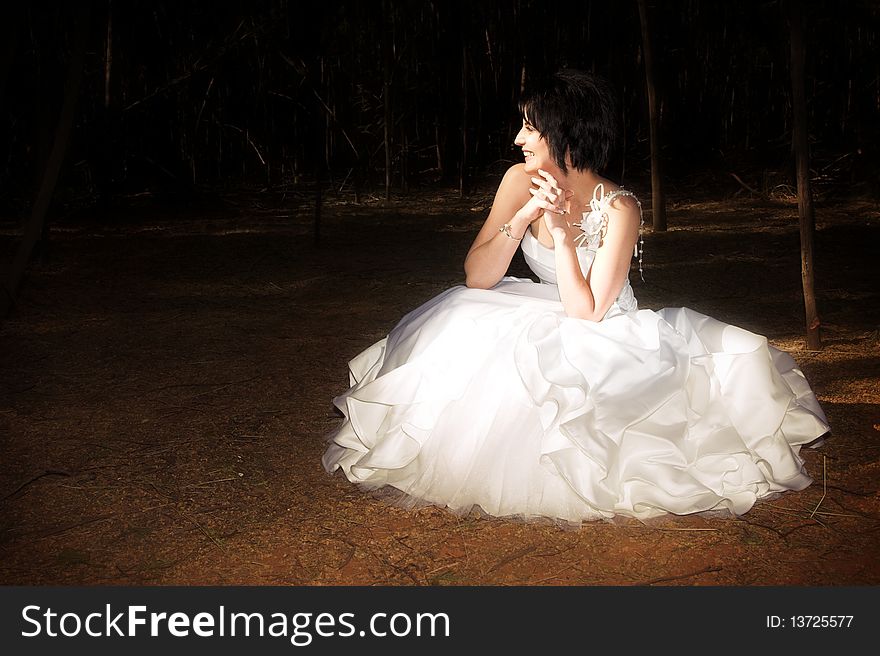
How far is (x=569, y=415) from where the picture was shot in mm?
2797

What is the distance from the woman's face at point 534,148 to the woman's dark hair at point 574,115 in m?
0.02

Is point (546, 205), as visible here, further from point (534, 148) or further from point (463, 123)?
point (463, 123)

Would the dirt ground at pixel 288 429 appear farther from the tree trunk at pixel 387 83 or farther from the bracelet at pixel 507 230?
the tree trunk at pixel 387 83

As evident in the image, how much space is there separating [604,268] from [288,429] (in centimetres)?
159

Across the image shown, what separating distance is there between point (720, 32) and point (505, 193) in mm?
11337

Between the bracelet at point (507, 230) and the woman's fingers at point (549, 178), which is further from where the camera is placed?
the bracelet at point (507, 230)

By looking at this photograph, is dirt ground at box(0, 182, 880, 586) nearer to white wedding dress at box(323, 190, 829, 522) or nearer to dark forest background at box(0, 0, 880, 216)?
white wedding dress at box(323, 190, 829, 522)

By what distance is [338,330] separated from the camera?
5492 millimetres

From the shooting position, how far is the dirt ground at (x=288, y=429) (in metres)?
2.59

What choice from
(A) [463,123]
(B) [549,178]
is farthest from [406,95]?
(B) [549,178]

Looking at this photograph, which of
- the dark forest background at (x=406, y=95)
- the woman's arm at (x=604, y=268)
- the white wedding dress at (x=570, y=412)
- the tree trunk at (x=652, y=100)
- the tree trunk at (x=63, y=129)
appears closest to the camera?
the white wedding dress at (x=570, y=412)

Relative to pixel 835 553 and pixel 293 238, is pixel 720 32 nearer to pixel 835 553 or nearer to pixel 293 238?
pixel 293 238

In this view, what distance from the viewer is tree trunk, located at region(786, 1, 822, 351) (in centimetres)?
459

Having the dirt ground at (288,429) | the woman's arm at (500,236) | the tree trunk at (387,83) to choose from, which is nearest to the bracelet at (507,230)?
the woman's arm at (500,236)
